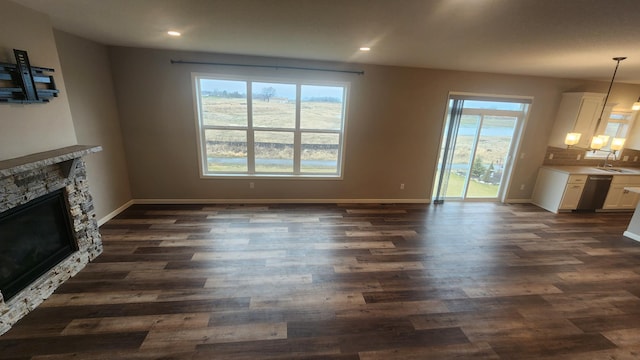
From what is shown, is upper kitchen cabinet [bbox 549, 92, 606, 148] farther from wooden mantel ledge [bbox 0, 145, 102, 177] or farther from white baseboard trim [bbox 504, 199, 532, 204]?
wooden mantel ledge [bbox 0, 145, 102, 177]

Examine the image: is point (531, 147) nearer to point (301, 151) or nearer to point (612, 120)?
point (612, 120)

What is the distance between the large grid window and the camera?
415 centimetres

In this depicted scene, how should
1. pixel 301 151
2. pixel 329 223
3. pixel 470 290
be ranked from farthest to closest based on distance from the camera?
pixel 301 151, pixel 329 223, pixel 470 290

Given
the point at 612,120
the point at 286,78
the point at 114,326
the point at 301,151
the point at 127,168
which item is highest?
the point at 286,78

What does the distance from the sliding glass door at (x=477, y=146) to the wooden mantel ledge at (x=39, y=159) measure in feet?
17.4

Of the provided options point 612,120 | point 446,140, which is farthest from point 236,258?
point 612,120

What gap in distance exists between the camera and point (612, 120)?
4.94m

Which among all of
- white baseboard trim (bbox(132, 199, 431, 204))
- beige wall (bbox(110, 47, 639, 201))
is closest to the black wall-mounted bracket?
beige wall (bbox(110, 47, 639, 201))

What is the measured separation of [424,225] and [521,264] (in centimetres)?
129

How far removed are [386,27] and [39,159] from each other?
3150 mm

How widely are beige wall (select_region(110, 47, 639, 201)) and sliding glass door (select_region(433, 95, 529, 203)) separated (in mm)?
201

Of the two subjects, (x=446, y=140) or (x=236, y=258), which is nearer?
(x=236, y=258)

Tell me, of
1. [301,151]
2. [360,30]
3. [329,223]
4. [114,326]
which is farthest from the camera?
[301,151]

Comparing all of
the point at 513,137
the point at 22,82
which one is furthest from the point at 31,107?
→ the point at 513,137
